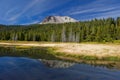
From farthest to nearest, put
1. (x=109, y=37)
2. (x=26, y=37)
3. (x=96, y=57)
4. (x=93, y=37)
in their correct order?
(x=26, y=37) < (x=93, y=37) < (x=109, y=37) < (x=96, y=57)

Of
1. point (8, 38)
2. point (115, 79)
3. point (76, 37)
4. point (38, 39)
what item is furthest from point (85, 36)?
point (115, 79)

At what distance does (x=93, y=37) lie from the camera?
5792 inches

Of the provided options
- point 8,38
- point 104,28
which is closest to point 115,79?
point 104,28

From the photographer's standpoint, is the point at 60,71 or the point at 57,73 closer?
the point at 57,73

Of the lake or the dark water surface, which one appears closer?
the dark water surface

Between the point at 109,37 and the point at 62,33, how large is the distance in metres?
48.0

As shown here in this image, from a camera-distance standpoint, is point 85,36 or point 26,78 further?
point 85,36

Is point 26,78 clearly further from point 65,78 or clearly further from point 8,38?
point 8,38

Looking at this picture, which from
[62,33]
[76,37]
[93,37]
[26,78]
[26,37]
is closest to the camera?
[26,78]

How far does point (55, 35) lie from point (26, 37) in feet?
90.0

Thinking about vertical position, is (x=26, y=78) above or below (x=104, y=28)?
below

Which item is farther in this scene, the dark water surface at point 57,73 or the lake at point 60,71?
the lake at point 60,71

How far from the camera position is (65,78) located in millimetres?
23625

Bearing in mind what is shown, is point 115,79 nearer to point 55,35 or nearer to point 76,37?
point 76,37
